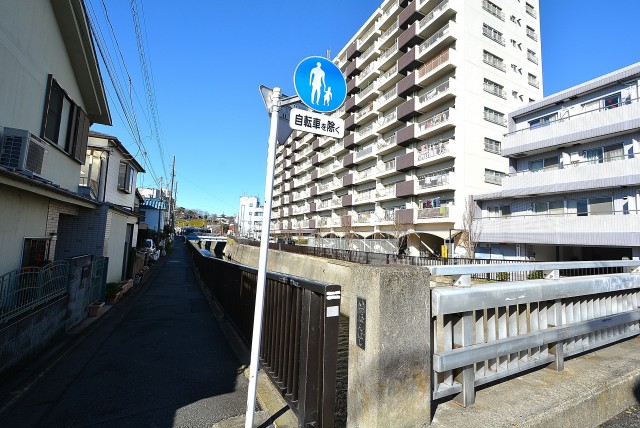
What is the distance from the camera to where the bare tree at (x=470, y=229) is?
2225 cm

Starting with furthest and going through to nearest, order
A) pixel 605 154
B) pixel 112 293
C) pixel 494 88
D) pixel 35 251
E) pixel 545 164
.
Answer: pixel 494 88
pixel 545 164
pixel 605 154
pixel 112 293
pixel 35 251

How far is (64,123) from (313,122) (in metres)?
9.24

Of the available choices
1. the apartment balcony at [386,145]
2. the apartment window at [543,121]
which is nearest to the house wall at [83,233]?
the apartment window at [543,121]

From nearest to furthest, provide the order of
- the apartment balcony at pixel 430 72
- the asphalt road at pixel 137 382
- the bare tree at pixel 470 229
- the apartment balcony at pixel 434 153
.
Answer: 1. the asphalt road at pixel 137 382
2. the bare tree at pixel 470 229
3. the apartment balcony at pixel 434 153
4. the apartment balcony at pixel 430 72

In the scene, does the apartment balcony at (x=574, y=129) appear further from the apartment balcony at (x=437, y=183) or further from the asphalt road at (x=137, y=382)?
the asphalt road at (x=137, y=382)

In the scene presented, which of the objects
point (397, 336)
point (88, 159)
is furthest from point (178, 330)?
point (88, 159)

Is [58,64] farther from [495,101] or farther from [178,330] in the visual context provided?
[495,101]

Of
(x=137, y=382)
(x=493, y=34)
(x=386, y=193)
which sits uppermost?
(x=493, y=34)

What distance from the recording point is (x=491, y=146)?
85.9ft

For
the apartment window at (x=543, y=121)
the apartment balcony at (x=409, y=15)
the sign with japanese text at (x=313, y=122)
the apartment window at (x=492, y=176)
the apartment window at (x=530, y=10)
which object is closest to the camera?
the sign with japanese text at (x=313, y=122)

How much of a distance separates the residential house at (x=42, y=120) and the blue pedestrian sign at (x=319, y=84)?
15.0 ft

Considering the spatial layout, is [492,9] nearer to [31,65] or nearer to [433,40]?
[433,40]

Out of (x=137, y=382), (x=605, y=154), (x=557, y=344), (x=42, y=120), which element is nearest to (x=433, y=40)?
(x=605, y=154)

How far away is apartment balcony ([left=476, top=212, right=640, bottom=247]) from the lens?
1524cm
